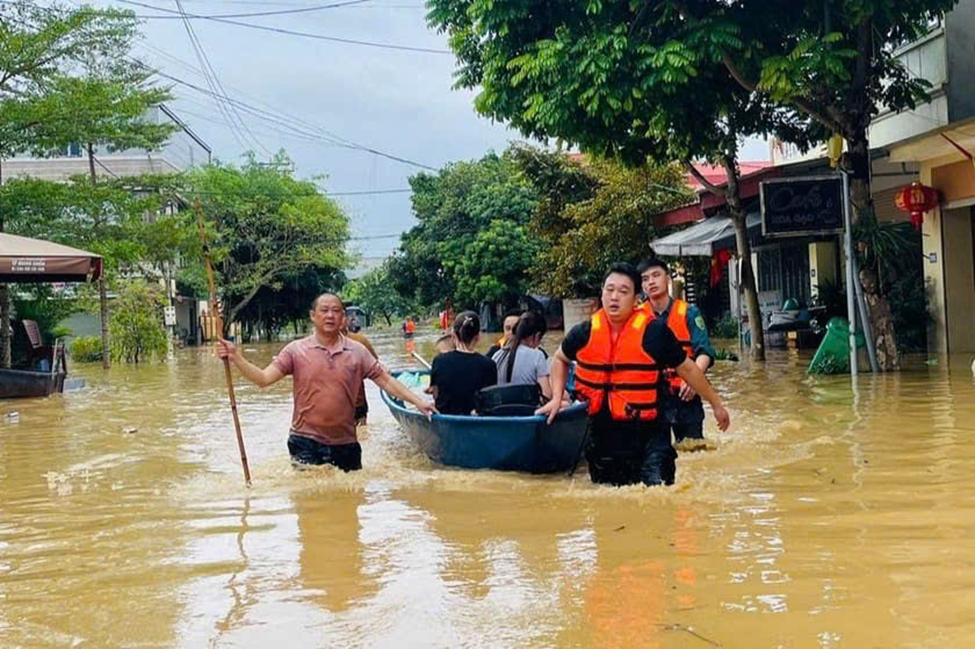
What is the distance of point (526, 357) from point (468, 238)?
35077mm

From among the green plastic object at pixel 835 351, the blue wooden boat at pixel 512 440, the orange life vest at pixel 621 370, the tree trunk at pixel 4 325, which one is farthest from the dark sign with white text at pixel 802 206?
the tree trunk at pixel 4 325

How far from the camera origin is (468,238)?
4341cm

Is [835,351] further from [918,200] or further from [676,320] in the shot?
[676,320]

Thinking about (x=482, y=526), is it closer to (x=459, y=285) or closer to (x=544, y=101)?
(x=544, y=101)

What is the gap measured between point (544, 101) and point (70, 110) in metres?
10.8

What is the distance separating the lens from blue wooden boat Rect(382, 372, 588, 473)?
7.38 meters

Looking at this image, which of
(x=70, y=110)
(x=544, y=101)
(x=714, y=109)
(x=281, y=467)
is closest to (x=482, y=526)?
(x=281, y=467)

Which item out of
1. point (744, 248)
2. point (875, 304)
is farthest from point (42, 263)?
point (875, 304)

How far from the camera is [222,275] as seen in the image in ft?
143

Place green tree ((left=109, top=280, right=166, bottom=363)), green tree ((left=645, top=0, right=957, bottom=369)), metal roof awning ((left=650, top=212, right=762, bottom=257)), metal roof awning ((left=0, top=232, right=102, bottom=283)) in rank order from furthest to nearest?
green tree ((left=109, top=280, right=166, bottom=363)) < metal roof awning ((left=650, top=212, right=762, bottom=257)) < metal roof awning ((left=0, top=232, right=102, bottom=283)) < green tree ((left=645, top=0, right=957, bottom=369))

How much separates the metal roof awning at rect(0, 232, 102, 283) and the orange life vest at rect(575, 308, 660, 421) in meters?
11.4

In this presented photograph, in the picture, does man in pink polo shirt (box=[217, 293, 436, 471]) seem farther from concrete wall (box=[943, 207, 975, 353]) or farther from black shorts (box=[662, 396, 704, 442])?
concrete wall (box=[943, 207, 975, 353])

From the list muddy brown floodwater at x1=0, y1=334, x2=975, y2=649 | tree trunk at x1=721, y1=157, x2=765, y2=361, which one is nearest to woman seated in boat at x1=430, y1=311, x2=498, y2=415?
muddy brown floodwater at x1=0, y1=334, x2=975, y2=649

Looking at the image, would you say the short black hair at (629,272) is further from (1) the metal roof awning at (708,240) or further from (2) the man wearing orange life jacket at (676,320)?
(1) the metal roof awning at (708,240)
